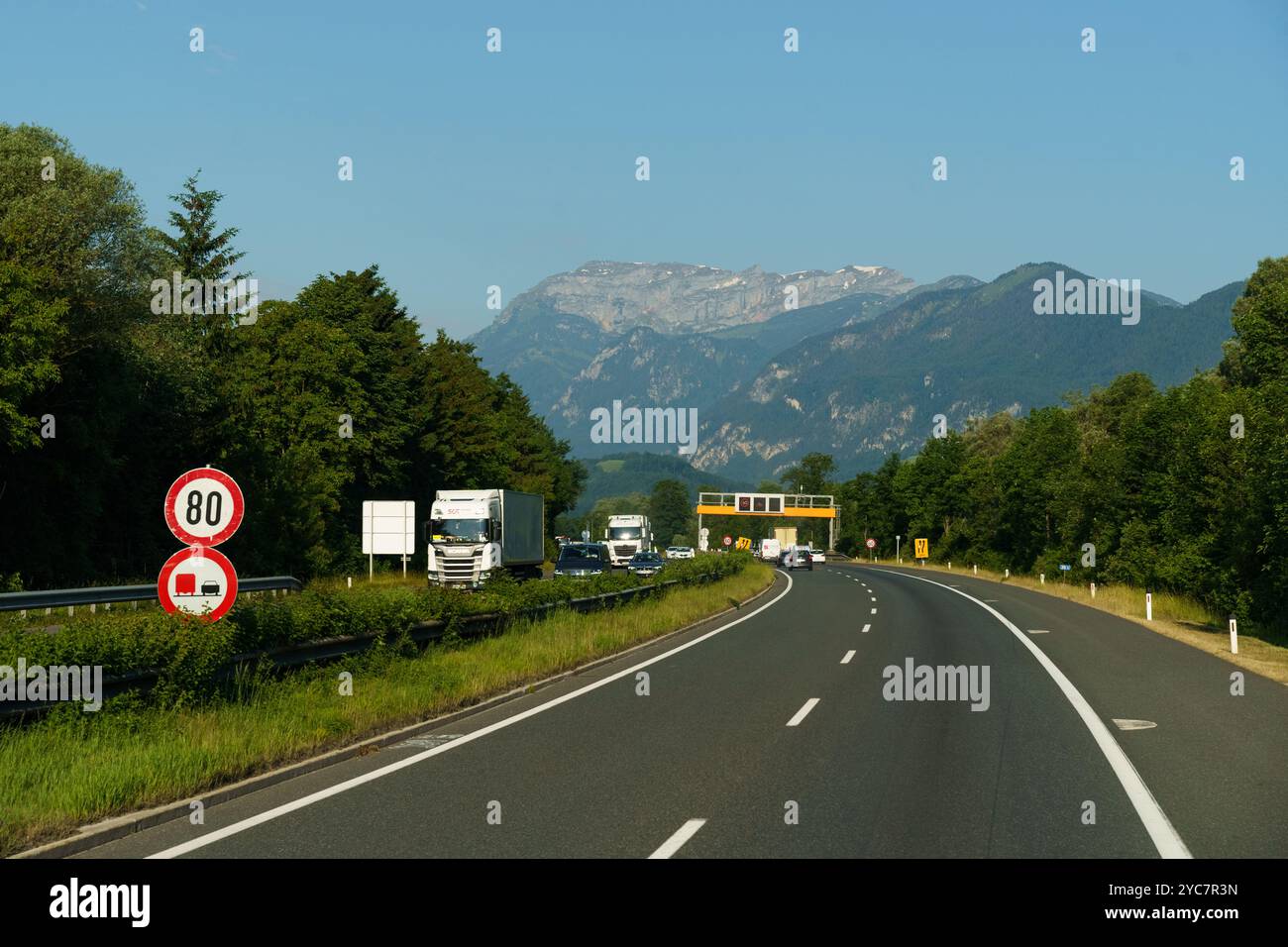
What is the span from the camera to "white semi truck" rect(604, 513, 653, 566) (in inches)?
2655

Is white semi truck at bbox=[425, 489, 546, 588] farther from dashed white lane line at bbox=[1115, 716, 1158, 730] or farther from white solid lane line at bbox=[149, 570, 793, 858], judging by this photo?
dashed white lane line at bbox=[1115, 716, 1158, 730]

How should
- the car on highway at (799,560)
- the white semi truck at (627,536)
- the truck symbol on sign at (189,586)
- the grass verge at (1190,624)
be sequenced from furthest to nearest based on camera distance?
the car on highway at (799,560)
the white semi truck at (627,536)
the grass verge at (1190,624)
the truck symbol on sign at (189,586)

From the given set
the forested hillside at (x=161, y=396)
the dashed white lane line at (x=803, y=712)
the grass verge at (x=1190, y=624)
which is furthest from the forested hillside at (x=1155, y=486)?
the forested hillside at (x=161, y=396)

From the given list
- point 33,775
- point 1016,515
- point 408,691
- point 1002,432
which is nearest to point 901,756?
point 408,691

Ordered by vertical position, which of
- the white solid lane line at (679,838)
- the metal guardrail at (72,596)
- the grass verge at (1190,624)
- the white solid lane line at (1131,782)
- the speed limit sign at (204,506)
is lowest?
the grass verge at (1190,624)

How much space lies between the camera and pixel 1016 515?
9006 centimetres

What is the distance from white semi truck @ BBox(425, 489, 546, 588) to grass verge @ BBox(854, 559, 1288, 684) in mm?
19582

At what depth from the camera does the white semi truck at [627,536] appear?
67438 mm

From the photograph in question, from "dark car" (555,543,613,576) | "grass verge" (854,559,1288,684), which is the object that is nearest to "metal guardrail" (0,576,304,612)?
"dark car" (555,543,613,576)

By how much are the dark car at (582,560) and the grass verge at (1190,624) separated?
1748 cm

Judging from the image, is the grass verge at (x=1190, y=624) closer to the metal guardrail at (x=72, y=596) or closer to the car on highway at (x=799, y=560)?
the metal guardrail at (x=72, y=596)
